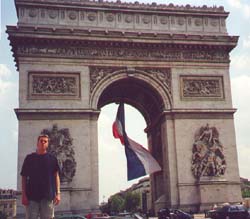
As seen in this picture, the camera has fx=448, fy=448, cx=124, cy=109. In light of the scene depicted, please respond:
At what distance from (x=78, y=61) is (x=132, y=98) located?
6.11 m

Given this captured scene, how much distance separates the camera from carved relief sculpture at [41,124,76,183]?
24.4 metres

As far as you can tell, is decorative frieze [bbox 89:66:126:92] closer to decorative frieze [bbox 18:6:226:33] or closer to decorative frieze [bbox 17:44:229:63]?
decorative frieze [bbox 17:44:229:63]

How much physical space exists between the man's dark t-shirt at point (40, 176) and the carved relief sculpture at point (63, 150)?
61.9ft

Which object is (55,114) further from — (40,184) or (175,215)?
(40,184)

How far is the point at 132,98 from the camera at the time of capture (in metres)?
30.8

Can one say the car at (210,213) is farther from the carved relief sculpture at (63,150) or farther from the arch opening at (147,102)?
the carved relief sculpture at (63,150)

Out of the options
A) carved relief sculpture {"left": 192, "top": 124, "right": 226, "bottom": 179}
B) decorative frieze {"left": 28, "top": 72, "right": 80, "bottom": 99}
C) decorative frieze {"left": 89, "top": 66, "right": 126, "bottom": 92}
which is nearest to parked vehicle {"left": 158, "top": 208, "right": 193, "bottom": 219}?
carved relief sculpture {"left": 192, "top": 124, "right": 226, "bottom": 179}

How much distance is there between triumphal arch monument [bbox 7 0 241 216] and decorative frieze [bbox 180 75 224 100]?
2.4 inches

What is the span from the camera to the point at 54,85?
83.6 ft

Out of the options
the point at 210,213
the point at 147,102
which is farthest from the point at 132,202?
the point at 210,213

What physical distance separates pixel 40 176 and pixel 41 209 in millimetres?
403

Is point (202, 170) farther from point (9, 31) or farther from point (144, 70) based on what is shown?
point (9, 31)

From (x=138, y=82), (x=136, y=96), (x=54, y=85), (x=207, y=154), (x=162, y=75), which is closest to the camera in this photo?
(x=54, y=85)

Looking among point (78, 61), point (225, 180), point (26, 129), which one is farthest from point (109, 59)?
point (225, 180)
